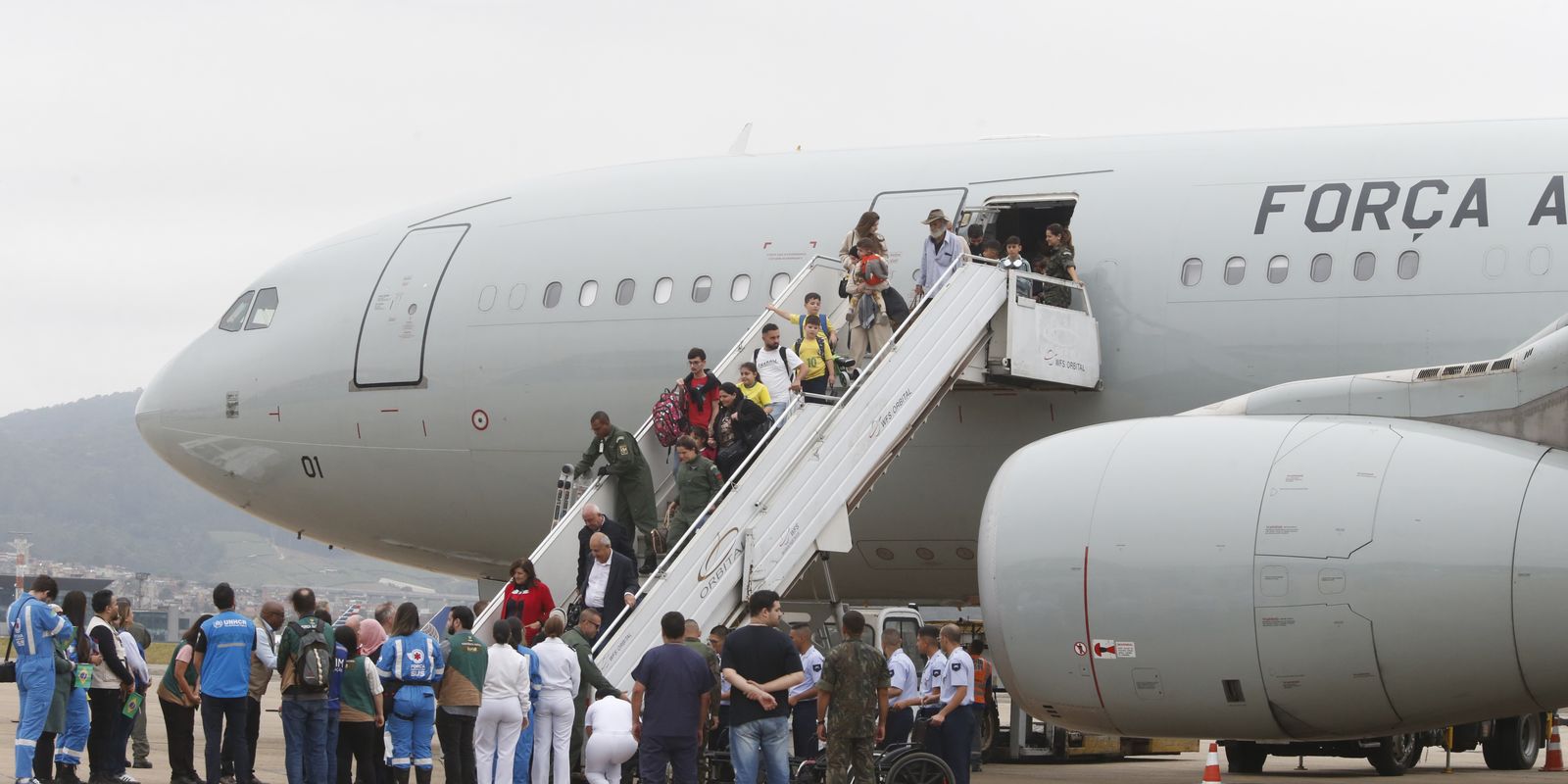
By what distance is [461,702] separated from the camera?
465 inches

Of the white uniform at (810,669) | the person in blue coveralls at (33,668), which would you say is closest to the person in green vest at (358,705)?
the person in blue coveralls at (33,668)

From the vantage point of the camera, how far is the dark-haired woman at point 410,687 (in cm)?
1177

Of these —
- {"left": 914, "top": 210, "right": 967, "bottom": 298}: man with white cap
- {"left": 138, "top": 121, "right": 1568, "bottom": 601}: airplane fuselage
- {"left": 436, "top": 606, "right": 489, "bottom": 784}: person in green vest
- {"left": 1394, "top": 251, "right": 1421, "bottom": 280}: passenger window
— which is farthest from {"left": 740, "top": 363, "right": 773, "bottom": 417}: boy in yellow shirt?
{"left": 1394, "top": 251, "right": 1421, "bottom": 280}: passenger window

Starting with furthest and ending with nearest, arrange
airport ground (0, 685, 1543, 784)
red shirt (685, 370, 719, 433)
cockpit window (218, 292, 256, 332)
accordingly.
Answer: cockpit window (218, 292, 256, 332) → airport ground (0, 685, 1543, 784) → red shirt (685, 370, 719, 433)

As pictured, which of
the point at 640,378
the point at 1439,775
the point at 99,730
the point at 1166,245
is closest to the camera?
the point at 99,730

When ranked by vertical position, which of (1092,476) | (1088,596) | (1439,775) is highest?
(1092,476)

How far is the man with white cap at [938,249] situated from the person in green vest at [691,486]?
7.80ft

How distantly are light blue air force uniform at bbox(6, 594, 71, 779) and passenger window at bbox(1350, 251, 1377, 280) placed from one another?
909cm

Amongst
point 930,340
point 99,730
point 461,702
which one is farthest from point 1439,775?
point 99,730

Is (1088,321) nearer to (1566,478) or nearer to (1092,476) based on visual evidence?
(1092,476)

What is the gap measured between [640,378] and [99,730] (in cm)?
523

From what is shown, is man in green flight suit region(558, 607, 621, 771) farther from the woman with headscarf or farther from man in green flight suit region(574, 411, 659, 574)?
the woman with headscarf

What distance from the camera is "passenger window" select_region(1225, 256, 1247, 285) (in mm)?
14117

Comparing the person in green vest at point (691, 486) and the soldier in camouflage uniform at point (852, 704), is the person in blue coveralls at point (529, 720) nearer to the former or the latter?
the person in green vest at point (691, 486)
